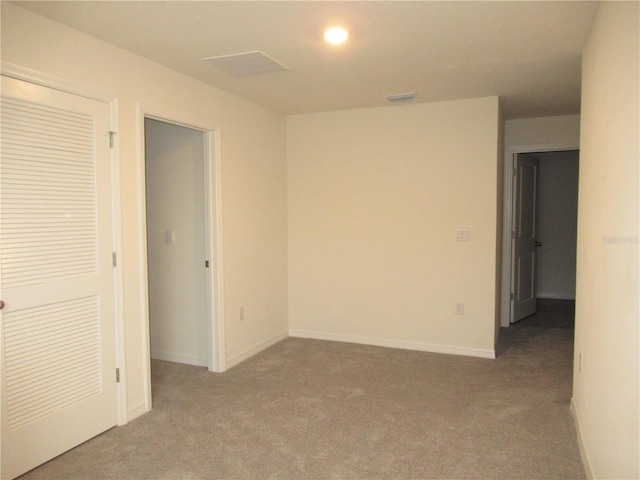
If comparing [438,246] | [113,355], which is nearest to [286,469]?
[113,355]

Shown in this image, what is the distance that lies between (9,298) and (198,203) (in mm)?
1938

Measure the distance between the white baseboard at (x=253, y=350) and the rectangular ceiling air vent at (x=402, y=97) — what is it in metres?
2.68

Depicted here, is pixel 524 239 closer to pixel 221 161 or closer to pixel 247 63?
pixel 221 161

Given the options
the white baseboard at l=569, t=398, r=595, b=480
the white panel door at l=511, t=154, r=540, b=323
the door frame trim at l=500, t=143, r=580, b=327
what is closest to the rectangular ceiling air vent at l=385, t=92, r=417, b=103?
the door frame trim at l=500, t=143, r=580, b=327

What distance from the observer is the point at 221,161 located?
4.09 m

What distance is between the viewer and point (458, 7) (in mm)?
2459

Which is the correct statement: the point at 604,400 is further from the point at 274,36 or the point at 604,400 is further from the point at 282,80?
the point at 282,80

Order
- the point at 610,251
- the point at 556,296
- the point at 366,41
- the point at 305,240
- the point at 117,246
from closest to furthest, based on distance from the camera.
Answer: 1. the point at 610,251
2. the point at 366,41
3. the point at 117,246
4. the point at 305,240
5. the point at 556,296

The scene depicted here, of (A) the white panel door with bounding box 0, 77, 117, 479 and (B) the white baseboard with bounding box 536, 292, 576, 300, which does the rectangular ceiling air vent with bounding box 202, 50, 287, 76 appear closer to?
(A) the white panel door with bounding box 0, 77, 117, 479

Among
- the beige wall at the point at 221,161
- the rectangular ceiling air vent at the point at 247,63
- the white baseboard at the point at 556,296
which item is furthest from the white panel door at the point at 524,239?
the rectangular ceiling air vent at the point at 247,63

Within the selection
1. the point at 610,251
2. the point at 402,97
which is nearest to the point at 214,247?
the point at 402,97

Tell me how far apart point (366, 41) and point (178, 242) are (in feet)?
8.11

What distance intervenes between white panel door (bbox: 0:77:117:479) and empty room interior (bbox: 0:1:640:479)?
0.01m

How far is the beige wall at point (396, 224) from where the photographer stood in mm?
4516
